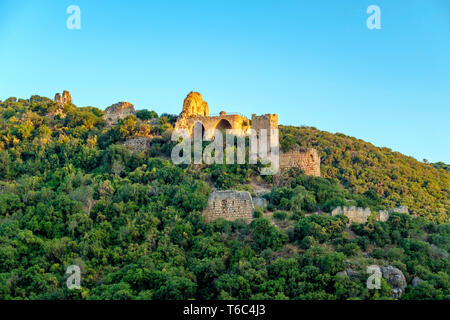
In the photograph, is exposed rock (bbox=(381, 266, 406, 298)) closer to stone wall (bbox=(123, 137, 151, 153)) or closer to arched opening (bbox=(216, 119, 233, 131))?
arched opening (bbox=(216, 119, 233, 131))

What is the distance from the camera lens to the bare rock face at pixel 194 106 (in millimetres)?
40375

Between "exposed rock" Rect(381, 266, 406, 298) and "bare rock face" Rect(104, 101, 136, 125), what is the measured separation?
25108 millimetres

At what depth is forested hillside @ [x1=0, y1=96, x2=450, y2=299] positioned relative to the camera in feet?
78.3

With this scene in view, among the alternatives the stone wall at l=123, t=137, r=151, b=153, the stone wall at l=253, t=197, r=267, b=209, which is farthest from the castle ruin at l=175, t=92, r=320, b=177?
the stone wall at l=253, t=197, r=267, b=209

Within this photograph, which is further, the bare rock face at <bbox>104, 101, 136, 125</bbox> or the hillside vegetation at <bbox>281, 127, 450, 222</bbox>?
the bare rock face at <bbox>104, 101, 136, 125</bbox>

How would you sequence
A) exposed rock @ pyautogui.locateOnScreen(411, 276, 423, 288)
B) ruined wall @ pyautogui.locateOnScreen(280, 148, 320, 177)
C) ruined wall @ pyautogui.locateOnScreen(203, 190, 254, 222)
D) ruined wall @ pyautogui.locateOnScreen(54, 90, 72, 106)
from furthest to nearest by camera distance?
ruined wall @ pyautogui.locateOnScreen(54, 90, 72, 106) < ruined wall @ pyautogui.locateOnScreen(280, 148, 320, 177) < ruined wall @ pyautogui.locateOnScreen(203, 190, 254, 222) < exposed rock @ pyautogui.locateOnScreen(411, 276, 423, 288)

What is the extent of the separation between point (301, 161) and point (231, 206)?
7300mm

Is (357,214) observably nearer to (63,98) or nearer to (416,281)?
(416,281)

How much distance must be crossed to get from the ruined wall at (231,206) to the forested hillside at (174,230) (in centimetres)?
48

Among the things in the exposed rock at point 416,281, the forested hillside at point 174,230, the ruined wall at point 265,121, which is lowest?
the exposed rock at point 416,281

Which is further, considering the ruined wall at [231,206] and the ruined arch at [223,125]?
the ruined arch at [223,125]

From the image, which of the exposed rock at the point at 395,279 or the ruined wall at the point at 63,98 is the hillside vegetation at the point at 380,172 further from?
the ruined wall at the point at 63,98

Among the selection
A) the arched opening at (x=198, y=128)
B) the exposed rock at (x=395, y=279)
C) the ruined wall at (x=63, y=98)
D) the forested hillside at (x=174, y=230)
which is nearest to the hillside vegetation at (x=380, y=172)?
the forested hillside at (x=174, y=230)
